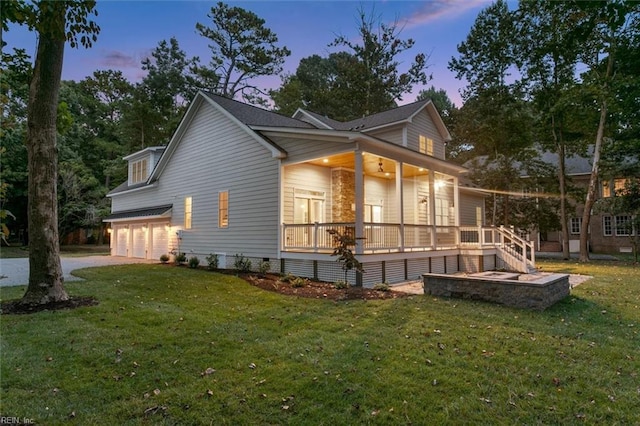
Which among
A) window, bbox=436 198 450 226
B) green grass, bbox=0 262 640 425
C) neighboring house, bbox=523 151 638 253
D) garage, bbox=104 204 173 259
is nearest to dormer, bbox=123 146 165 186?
garage, bbox=104 204 173 259

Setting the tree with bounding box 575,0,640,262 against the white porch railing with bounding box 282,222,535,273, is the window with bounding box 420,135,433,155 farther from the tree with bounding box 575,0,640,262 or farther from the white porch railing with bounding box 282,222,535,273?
the tree with bounding box 575,0,640,262

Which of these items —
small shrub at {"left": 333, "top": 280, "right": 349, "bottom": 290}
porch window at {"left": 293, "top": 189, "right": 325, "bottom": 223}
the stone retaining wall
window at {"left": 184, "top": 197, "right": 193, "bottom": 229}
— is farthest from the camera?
window at {"left": 184, "top": 197, "right": 193, "bottom": 229}

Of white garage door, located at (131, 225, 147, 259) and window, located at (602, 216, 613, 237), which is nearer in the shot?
white garage door, located at (131, 225, 147, 259)

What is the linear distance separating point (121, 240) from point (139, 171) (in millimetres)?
4256

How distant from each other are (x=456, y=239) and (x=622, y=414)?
37.4 feet

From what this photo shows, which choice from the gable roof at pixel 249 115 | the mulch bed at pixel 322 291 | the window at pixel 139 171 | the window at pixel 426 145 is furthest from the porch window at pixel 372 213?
the window at pixel 139 171

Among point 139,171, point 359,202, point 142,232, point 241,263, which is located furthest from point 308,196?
point 139,171

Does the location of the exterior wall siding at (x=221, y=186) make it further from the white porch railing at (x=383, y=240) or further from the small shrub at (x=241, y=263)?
the white porch railing at (x=383, y=240)

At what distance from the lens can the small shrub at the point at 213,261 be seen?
530 inches

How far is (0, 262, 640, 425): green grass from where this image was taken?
3254 mm

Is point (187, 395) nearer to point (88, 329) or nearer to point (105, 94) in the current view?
point (88, 329)

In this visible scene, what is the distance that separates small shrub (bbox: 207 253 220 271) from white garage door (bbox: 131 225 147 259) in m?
7.11

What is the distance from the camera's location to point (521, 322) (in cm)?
611

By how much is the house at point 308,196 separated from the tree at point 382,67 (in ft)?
43.1
